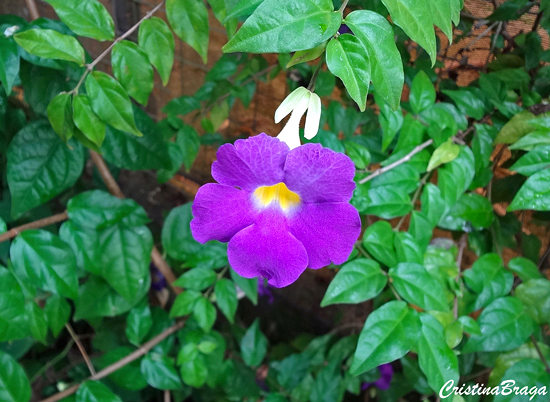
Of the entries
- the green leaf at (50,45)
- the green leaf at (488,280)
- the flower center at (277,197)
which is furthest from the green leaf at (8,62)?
the green leaf at (488,280)

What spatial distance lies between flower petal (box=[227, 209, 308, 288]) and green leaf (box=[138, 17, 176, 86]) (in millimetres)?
303

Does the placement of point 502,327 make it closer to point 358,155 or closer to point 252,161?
point 358,155

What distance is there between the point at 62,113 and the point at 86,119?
1.5 inches

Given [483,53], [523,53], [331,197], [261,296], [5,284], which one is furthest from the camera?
[261,296]

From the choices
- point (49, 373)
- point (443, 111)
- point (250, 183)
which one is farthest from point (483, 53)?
point (49, 373)

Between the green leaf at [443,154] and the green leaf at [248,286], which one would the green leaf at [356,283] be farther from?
the green leaf at [248,286]

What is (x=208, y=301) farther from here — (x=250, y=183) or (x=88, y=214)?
(x=250, y=183)

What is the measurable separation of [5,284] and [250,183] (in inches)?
16.5

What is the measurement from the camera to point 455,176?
0.70 m

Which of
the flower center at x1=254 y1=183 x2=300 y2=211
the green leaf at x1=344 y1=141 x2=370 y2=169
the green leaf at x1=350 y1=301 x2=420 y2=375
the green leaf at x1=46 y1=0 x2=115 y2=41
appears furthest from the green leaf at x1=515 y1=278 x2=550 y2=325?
the green leaf at x1=46 y1=0 x2=115 y2=41

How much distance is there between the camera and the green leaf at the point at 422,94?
721mm

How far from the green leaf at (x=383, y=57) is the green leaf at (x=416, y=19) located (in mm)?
24

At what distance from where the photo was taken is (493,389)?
734 millimetres

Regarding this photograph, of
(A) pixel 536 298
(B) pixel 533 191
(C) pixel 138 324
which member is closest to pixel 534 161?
(B) pixel 533 191
